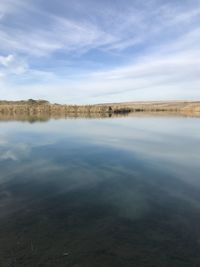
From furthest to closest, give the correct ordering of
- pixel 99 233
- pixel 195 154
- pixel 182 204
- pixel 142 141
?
pixel 142 141, pixel 195 154, pixel 182 204, pixel 99 233

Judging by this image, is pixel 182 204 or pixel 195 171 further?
pixel 195 171

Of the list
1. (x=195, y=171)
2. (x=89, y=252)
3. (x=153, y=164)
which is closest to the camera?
(x=89, y=252)

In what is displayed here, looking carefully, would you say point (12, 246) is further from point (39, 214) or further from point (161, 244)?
point (161, 244)

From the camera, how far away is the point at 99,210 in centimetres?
644

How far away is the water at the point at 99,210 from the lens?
461 cm

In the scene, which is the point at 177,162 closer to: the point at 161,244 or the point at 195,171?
the point at 195,171

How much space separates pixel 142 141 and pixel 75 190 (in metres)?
10.1

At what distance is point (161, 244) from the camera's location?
500 centimetres

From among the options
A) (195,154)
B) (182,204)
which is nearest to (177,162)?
(195,154)

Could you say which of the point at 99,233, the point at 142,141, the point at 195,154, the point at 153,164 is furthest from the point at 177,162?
the point at 99,233

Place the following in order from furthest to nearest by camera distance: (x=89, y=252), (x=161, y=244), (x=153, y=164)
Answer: (x=153, y=164)
(x=161, y=244)
(x=89, y=252)

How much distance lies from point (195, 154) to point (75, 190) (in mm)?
7409

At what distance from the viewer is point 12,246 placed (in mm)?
4770

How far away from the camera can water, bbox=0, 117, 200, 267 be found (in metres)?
4.61
